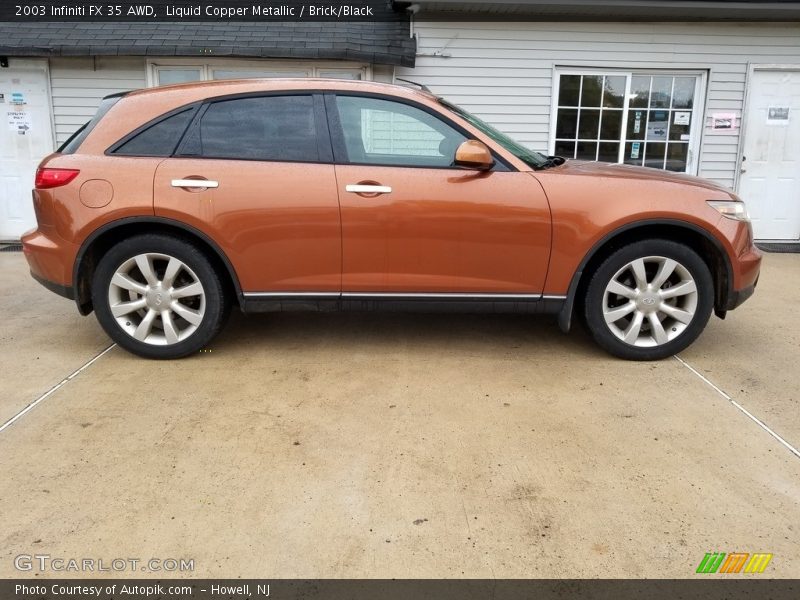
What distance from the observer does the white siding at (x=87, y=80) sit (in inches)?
316

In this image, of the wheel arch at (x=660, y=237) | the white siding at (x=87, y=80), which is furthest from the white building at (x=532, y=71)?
the wheel arch at (x=660, y=237)

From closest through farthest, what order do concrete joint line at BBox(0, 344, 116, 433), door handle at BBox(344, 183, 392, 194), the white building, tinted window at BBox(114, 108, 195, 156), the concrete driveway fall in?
the concrete driveway
concrete joint line at BBox(0, 344, 116, 433)
door handle at BBox(344, 183, 392, 194)
tinted window at BBox(114, 108, 195, 156)
the white building

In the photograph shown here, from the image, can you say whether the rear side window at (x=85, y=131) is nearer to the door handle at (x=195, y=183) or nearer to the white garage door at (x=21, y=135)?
the door handle at (x=195, y=183)

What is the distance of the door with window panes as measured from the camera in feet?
27.0

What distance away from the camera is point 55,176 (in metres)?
3.93

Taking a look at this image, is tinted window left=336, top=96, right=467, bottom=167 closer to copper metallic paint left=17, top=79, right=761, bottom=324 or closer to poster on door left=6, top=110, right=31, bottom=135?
copper metallic paint left=17, top=79, right=761, bottom=324

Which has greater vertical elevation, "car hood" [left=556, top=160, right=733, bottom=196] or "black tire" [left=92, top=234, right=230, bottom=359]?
"car hood" [left=556, top=160, right=733, bottom=196]

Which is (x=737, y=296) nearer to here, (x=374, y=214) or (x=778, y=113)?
(x=374, y=214)

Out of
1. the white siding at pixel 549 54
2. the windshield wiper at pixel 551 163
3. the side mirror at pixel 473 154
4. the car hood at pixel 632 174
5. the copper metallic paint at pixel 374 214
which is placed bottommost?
the copper metallic paint at pixel 374 214

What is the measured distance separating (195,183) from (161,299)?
761 millimetres

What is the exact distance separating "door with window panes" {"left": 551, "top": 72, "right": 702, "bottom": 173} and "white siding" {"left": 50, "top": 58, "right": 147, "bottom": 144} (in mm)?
5416

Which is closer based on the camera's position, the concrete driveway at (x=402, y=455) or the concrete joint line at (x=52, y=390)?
the concrete driveway at (x=402, y=455)

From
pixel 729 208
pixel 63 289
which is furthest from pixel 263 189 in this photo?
pixel 729 208

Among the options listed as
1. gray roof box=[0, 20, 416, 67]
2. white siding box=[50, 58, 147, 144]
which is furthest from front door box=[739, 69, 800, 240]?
white siding box=[50, 58, 147, 144]
